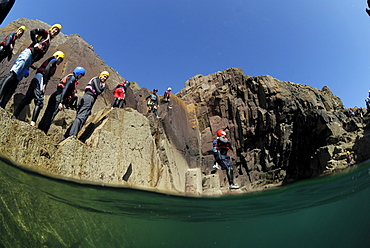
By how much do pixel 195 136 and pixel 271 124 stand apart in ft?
27.0

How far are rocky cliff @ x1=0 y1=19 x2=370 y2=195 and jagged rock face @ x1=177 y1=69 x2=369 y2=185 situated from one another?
3.8 inches

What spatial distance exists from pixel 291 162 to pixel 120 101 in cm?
1841

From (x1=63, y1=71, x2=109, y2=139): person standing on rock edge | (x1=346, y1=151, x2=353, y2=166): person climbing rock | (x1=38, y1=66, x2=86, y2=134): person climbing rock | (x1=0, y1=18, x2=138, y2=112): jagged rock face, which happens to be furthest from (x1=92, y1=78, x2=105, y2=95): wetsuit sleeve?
(x1=346, y1=151, x2=353, y2=166): person climbing rock

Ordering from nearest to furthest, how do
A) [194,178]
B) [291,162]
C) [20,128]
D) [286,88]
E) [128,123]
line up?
[20,128], [128,123], [194,178], [291,162], [286,88]

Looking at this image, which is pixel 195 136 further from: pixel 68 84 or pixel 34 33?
pixel 34 33

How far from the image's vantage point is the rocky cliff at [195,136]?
20.0ft

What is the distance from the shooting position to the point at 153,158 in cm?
974

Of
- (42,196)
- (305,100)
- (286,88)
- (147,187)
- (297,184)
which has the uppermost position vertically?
(286,88)

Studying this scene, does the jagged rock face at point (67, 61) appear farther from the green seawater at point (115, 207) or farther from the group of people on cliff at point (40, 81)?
the green seawater at point (115, 207)

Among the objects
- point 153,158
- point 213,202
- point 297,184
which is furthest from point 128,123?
point 297,184

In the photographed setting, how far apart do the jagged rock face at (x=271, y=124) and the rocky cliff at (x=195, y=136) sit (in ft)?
0.31

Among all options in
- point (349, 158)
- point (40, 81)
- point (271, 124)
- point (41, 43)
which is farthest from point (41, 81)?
point (271, 124)

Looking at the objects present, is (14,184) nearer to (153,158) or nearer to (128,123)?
(128,123)

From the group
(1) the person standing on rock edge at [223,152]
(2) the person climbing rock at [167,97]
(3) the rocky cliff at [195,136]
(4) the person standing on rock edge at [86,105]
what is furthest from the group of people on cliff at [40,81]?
(2) the person climbing rock at [167,97]
